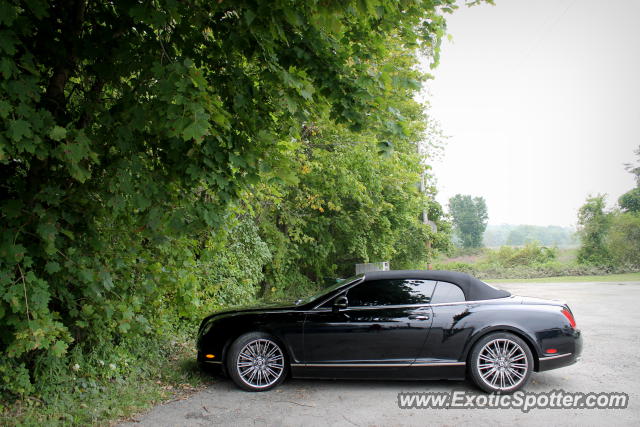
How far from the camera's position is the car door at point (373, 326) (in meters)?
5.11

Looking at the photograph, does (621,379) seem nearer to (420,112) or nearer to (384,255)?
(384,255)

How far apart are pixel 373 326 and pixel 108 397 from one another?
3051 mm

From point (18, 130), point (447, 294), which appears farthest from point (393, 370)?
point (18, 130)

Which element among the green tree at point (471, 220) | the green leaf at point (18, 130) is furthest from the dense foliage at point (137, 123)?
the green tree at point (471, 220)

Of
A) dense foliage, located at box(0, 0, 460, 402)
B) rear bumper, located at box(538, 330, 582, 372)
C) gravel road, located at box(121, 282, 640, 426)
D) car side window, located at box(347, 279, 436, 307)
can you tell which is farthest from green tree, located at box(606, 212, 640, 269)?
dense foliage, located at box(0, 0, 460, 402)

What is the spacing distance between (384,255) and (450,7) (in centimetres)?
1117

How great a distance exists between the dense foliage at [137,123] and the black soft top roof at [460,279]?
1695mm

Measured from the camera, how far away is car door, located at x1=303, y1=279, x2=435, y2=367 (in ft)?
16.8

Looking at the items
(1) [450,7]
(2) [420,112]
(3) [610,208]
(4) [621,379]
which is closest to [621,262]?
(3) [610,208]

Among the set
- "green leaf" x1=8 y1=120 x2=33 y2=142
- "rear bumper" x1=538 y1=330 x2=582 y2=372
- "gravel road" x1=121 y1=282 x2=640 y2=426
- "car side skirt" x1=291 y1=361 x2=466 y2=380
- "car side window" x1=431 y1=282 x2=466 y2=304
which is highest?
"green leaf" x1=8 y1=120 x2=33 y2=142

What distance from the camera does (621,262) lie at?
1352 inches

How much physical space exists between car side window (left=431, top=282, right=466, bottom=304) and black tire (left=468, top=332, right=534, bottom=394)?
0.54m

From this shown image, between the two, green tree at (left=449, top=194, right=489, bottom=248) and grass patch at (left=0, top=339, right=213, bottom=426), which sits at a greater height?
green tree at (left=449, top=194, right=489, bottom=248)

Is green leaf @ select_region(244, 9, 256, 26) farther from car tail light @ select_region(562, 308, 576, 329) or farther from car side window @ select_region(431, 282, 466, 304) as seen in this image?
car tail light @ select_region(562, 308, 576, 329)
